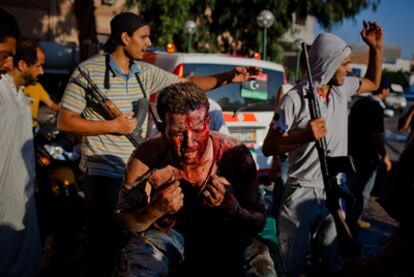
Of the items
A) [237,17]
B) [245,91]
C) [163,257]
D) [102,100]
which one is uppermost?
[237,17]

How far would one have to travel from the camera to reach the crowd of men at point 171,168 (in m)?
2.24

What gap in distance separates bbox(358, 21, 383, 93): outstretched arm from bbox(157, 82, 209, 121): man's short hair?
5.97 feet

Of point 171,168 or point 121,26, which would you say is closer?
point 171,168

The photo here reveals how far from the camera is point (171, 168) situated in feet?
7.49

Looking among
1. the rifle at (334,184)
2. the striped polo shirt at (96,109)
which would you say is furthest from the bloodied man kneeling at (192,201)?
the striped polo shirt at (96,109)

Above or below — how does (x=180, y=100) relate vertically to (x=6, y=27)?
below

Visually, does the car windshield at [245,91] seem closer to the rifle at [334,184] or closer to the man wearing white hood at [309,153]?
the man wearing white hood at [309,153]

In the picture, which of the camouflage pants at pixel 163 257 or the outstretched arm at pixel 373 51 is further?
the outstretched arm at pixel 373 51

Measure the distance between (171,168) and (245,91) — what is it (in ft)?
13.6

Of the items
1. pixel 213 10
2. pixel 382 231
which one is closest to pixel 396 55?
pixel 213 10

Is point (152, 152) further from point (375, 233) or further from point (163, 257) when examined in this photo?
point (375, 233)

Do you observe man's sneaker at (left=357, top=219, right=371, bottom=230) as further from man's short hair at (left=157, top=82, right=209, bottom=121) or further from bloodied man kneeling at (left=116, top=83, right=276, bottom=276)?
man's short hair at (left=157, top=82, right=209, bottom=121)

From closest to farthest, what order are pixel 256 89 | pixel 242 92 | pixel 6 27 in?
pixel 6 27
pixel 242 92
pixel 256 89

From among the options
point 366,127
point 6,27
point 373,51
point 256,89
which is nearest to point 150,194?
point 6,27
